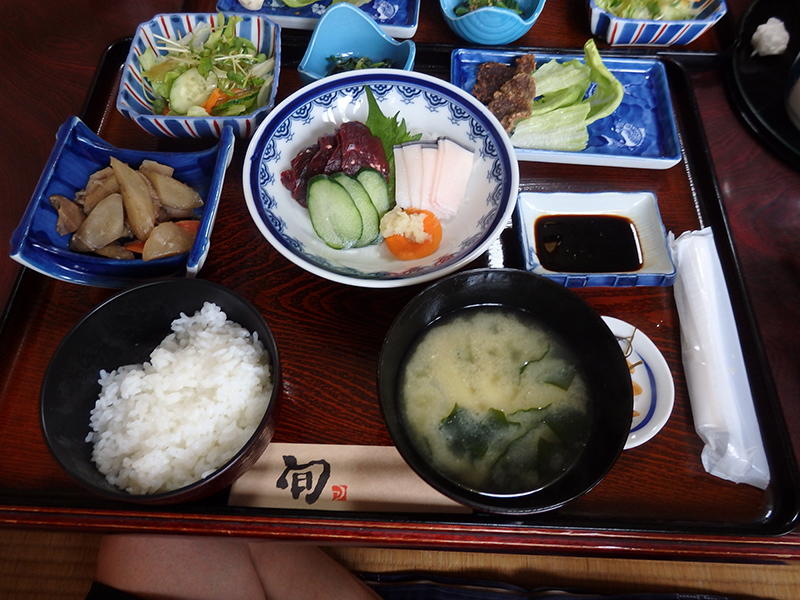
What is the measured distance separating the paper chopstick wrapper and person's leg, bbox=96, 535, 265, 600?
29cm

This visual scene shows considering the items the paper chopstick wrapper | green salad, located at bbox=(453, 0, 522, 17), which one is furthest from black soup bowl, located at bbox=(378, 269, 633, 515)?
green salad, located at bbox=(453, 0, 522, 17)

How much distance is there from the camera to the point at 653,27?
2090 millimetres

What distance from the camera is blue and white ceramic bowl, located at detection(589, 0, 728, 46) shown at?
2.07m

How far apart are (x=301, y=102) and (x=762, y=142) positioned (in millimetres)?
1821

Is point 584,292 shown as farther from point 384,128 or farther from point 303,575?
point 303,575

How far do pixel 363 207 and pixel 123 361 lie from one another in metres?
0.89

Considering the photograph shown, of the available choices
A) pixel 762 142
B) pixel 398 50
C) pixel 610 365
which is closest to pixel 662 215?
pixel 762 142

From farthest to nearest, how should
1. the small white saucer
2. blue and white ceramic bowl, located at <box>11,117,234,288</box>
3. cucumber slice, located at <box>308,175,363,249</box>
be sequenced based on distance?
cucumber slice, located at <box>308,175,363,249</box>, blue and white ceramic bowl, located at <box>11,117,234,288</box>, the small white saucer

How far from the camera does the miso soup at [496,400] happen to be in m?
1.26

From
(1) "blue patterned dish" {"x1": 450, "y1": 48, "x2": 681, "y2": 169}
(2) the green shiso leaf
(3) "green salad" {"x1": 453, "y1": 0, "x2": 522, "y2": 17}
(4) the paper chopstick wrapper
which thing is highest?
(3) "green salad" {"x1": 453, "y1": 0, "x2": 522, "y2": 17}

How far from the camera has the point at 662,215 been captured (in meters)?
1.82

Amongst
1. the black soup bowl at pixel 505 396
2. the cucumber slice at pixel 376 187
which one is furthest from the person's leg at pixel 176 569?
the cucumber slice at pixel 376 187

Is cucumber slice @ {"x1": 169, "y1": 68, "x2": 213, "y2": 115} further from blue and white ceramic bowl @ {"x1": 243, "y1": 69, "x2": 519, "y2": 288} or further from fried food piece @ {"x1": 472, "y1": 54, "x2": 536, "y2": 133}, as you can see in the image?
fried food piece @ {"x1": 472, "y1": 54, "x2": 536, "y2": 133}

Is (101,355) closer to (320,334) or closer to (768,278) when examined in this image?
(320,334)
